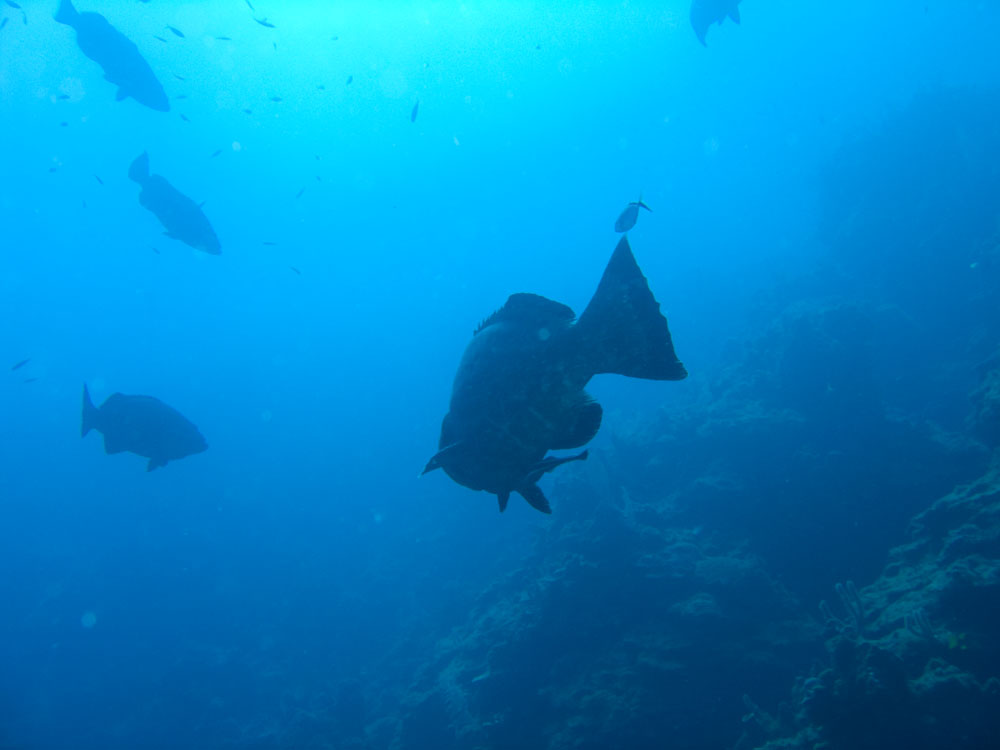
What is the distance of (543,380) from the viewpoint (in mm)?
2854

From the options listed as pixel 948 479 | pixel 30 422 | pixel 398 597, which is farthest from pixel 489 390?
pixel 30 422

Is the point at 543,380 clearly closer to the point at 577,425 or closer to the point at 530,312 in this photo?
the point at 577,425

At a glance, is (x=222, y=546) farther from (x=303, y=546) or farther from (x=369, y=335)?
(x=369, y=335)

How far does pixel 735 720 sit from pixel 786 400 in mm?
→ 10052

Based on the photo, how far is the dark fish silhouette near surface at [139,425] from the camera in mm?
7668

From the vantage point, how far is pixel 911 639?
5.34m

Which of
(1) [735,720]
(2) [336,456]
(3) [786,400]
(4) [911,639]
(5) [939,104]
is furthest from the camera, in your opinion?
(2) [336,456]

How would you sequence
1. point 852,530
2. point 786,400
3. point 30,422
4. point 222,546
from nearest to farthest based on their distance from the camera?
point 852,530 → point 786,400 → point 222,546 → point 30,422

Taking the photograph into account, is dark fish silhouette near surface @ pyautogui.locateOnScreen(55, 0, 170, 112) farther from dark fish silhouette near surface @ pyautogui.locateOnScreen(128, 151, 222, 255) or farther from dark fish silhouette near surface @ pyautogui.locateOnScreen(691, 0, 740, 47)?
dark fish silhouette near surface @ pyautogui.locateOnScreen(691, 0, 740, 47)

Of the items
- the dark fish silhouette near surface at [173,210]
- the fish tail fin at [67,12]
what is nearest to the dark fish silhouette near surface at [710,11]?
the dark fish silhouette near surface at [173,210]

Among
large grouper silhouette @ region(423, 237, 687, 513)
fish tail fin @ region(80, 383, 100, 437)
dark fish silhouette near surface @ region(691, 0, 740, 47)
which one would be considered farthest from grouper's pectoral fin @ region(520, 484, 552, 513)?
dark fish silhouette near surface @ region(691, 0, 740, 47)

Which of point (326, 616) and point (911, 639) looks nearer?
point (911, 639)

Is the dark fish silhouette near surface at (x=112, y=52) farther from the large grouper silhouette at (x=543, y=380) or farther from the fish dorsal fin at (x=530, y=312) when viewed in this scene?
the large grouper silhouette at (x=543, y=380)

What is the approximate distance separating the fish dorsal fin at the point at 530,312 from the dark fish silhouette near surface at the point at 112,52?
37.4 ft
